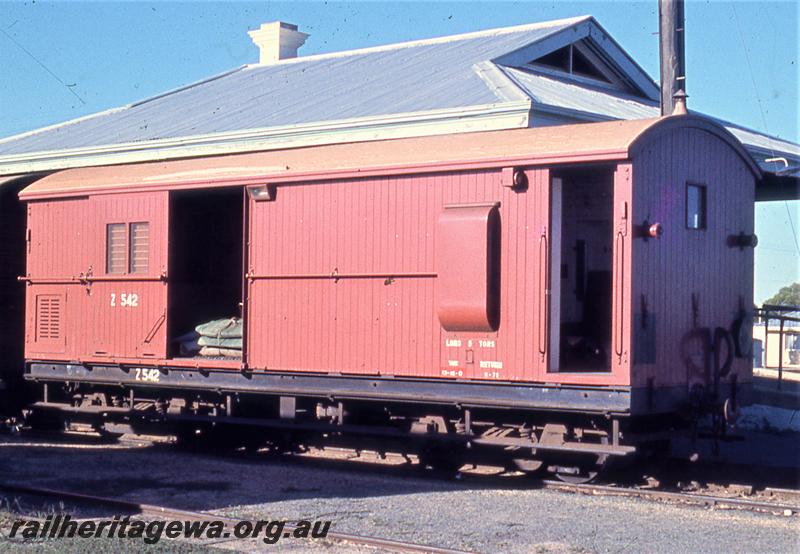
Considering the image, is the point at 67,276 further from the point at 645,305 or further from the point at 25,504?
the point at 645,305

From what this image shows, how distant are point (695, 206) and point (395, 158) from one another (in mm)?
3331

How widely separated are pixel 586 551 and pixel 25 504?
17.8 ft

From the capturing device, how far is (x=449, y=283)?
38.1 feet

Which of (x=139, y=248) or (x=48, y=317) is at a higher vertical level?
(x=139, y=248)

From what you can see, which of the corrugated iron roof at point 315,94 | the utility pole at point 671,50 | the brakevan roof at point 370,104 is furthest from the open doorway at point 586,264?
the corrugated iron roof at point 315,94

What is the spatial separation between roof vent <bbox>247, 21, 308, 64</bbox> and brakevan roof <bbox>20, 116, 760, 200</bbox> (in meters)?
14.3

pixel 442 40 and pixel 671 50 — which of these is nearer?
pixel 671 50

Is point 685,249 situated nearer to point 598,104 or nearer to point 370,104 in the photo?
point 598,104

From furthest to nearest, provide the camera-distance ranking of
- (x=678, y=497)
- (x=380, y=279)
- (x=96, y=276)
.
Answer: (x=96, y=276), (x=380, y=279), (x=678, y=497)

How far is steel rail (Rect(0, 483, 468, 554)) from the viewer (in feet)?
28.2

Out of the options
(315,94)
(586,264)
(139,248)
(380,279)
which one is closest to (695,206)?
(586,264)

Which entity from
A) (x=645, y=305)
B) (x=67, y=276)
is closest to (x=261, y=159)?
(x=67, y=276)

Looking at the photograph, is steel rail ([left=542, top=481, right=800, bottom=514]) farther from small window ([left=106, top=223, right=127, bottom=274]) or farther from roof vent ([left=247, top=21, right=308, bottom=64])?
roof vent ([left=247, top=21, right=308, bottom=64])

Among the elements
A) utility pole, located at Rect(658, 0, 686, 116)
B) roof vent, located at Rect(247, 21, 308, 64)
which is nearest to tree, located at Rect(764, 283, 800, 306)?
roof vent, located at Rect(247, 21, 308, 64)
